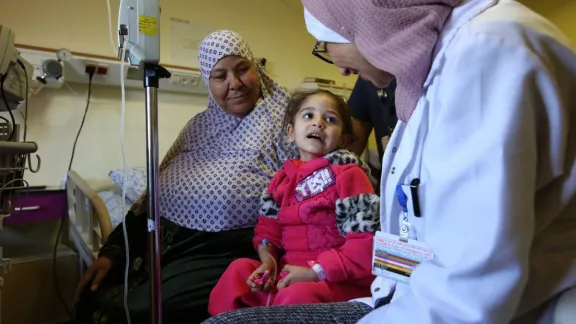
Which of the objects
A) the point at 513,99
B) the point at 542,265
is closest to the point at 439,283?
the point at 542,265

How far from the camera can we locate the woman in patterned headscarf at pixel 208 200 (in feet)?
4.75

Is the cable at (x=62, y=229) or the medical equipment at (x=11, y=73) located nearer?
the medical equipment at (x=11, y=73)

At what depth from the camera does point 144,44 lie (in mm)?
1246

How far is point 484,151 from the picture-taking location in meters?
0.57

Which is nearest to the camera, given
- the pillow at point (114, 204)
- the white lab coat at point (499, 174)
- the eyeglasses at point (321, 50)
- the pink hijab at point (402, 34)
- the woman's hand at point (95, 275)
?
the white lab coat at point (499, 174)

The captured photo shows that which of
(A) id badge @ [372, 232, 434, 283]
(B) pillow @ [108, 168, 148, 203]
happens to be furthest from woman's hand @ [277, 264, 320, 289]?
(B) pillow @ [108, 168, 148, 203]

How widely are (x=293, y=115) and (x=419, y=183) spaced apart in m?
0.81

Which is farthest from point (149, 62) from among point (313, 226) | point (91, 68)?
point (91, 68)

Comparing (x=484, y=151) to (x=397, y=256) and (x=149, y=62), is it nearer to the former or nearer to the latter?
(x=397, y=256)

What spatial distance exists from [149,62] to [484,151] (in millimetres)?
954

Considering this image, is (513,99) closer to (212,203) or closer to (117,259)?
(212,203)

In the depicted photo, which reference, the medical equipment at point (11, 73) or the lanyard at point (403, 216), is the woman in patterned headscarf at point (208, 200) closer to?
the medical equipment at point (11, 73)

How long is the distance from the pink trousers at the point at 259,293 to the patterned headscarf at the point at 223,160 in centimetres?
28

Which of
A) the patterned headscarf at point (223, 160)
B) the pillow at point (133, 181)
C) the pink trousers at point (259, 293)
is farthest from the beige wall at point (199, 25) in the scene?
the pink trousers at point (259, 293)
